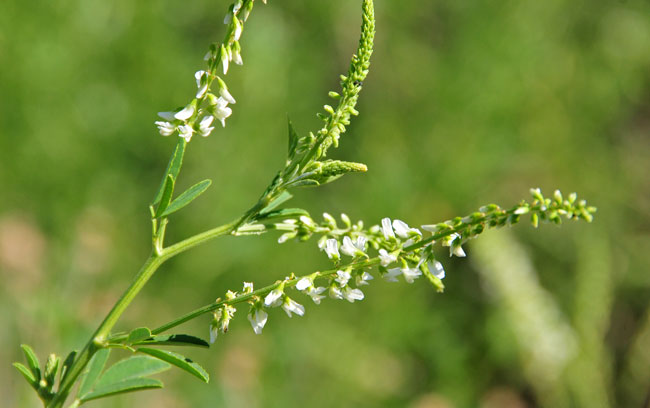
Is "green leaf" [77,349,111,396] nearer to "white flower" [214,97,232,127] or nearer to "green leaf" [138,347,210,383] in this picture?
"green leaf" [138,347,210,383]

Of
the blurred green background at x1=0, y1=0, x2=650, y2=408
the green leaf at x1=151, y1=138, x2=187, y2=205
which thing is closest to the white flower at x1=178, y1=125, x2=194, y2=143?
the green leaf at x1=151, y1=138, x2=187, y2=205

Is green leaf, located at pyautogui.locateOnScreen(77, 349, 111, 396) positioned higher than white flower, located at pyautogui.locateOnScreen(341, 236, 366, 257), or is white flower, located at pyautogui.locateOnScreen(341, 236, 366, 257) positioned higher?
white flower, located at pyautogui.locateOnScreen(341, 236, 366, 257)

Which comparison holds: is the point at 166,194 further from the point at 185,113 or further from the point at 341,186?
the point at 341,186

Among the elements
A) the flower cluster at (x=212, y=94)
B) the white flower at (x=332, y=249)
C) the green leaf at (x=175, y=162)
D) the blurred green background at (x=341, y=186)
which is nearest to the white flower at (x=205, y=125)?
the flower cluster at (x=212, y=94)

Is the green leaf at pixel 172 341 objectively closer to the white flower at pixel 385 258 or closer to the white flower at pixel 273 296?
the white flower at pixel 273 296

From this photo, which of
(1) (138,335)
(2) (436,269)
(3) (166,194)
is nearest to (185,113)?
(3) (166,194)

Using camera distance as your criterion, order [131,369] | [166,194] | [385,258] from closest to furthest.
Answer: [385,258]
[166,194]
[131,369]
